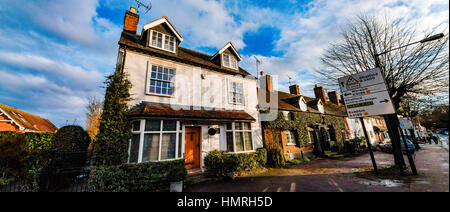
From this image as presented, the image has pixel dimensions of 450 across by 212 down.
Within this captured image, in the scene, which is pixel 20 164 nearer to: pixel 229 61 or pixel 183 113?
pixel 183 113

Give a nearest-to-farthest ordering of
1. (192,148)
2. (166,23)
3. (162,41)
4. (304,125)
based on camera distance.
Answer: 1. (192,148)
2. (162,41)
3. (166,23)
4. (304,125)

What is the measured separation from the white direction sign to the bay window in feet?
20.0

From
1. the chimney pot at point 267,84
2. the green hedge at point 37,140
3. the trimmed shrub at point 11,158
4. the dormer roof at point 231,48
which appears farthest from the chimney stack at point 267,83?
the green hedge at point 37,140

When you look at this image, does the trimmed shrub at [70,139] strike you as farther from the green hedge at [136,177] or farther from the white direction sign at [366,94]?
the white direction sign at [366,94]

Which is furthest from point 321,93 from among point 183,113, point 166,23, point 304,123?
point 166,23

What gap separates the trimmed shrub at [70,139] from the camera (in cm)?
980

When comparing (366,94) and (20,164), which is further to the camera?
(20,164)

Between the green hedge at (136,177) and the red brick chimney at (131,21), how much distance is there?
9.51m

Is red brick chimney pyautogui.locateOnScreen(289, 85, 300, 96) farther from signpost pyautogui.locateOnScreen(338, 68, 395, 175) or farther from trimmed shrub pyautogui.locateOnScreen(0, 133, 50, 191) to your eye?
trimmed shrub pyautogui.locateOnScreen(0, 133, 50, 191)

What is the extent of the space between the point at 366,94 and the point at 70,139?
17.9 metres

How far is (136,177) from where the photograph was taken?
21.3 ft

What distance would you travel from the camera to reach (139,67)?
8.41m

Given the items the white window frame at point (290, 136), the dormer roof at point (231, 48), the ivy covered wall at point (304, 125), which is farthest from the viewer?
the white window frame at point (290, 136)
